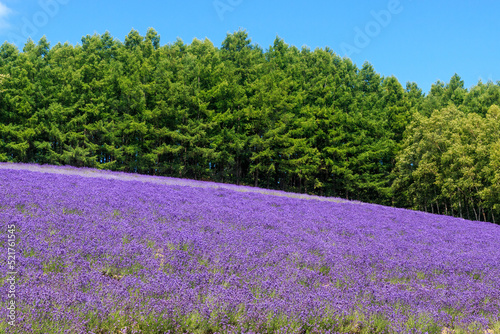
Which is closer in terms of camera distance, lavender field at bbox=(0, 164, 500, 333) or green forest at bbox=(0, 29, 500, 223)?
lavender field at bbox=(0, 164, 500, 333)

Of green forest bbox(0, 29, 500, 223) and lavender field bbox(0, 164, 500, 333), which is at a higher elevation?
green forest bbox(0, 29, 500, 223)

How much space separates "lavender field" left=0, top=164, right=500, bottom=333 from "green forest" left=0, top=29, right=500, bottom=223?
24.9 m

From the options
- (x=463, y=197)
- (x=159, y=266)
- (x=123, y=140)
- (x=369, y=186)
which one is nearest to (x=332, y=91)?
(x=369, y=186)

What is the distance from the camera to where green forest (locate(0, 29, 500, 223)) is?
33.2 m

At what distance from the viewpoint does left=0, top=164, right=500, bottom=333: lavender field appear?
11.9 feet

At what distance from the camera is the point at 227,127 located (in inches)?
1448

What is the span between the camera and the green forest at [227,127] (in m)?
33.2

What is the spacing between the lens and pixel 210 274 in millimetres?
4805

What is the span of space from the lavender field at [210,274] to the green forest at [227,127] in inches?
981

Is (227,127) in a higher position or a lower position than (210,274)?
higher

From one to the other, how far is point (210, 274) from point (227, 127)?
107 feet

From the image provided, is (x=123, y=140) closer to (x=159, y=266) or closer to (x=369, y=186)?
(x=369, y=186)

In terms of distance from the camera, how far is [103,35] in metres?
44.1

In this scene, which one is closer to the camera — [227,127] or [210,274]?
[210,274]
